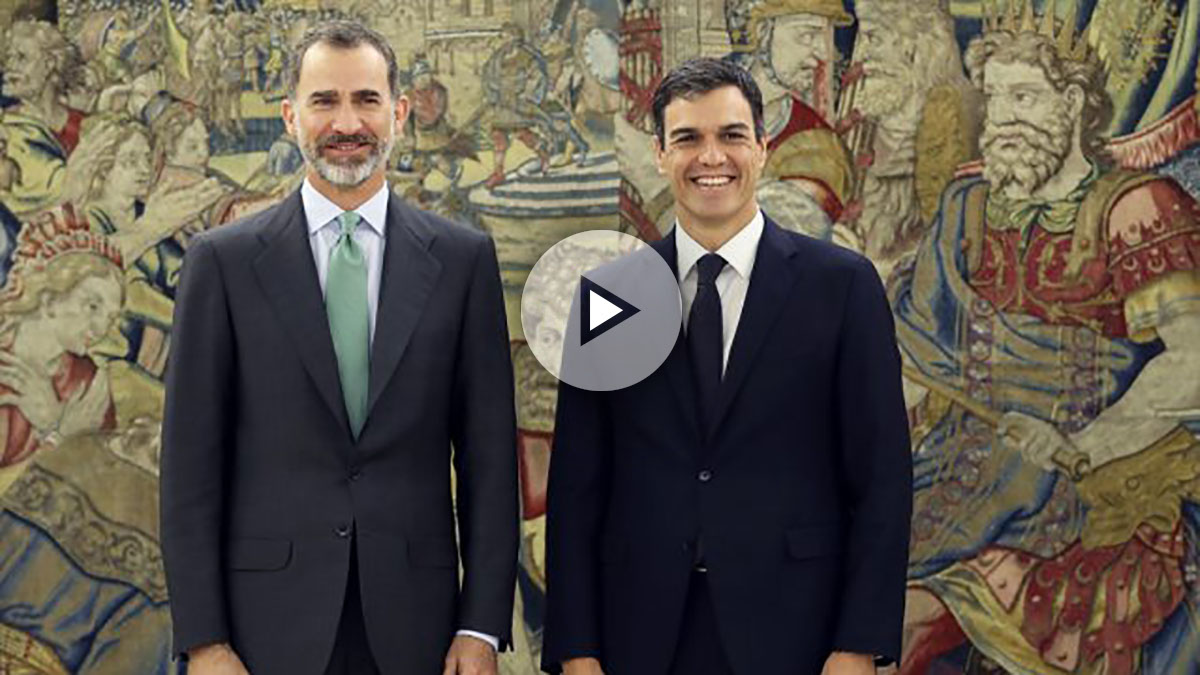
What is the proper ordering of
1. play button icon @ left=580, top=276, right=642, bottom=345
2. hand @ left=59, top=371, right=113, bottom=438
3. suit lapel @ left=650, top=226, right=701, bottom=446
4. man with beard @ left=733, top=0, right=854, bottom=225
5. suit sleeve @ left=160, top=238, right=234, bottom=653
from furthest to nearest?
hand @ left=59, top=371, right=113, bottom=438 < man with beard @ left=733, top=0, right=854, bottom=225 < play button icon @ left=580, top=276, right=642, bottom=345 < suit lapel @ left=650, top=226, right=701, bottom=446 < suit sleeve @ left=160, top=238, right=234, bottom=653

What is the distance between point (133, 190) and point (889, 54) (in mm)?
2351

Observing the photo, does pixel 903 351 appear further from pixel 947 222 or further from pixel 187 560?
pixel 187 560

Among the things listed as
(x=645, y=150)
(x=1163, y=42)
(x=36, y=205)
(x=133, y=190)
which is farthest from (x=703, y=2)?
(x=36, y=205)

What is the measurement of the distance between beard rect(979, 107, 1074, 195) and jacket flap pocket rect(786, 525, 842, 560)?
78.6 inches

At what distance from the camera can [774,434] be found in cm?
291

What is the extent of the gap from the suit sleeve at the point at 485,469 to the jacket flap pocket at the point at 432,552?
0.03 metres

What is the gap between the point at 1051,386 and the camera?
4543mm

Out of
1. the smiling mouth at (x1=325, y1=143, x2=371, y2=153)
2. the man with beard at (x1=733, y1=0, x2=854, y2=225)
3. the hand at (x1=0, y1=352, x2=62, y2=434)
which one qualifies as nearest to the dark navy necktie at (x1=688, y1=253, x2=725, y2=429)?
the smiling mouth at (x1=325, y1=143, x2=371, y2=153)

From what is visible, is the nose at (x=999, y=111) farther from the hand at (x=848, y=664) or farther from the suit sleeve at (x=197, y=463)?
the suit sleeve at (x=197, y=463)

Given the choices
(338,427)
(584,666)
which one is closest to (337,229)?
(338,427)

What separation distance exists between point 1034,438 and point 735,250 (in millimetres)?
1897

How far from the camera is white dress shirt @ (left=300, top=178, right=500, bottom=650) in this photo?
298cm

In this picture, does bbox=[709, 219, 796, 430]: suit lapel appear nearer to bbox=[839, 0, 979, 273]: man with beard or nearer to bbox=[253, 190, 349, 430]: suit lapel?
bbox=[253, 190, 349, 430]: suit lapel

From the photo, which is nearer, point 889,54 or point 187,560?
point 187,560
